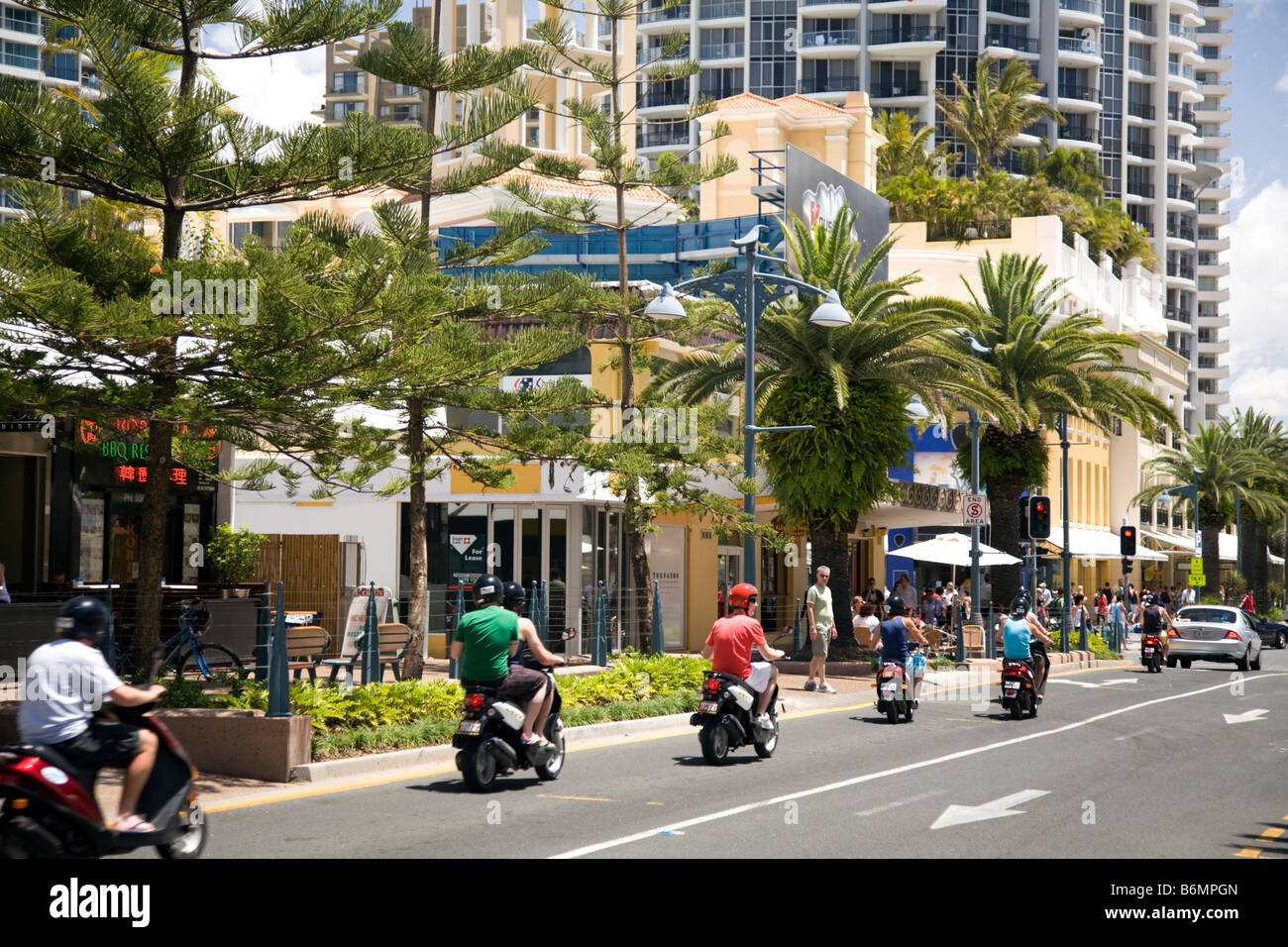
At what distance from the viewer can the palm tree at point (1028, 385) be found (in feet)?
120

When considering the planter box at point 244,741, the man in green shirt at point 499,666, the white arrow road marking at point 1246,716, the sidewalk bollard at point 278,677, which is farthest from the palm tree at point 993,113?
the planter box at point 244,741

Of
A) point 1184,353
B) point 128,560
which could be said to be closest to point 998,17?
point 1184,353

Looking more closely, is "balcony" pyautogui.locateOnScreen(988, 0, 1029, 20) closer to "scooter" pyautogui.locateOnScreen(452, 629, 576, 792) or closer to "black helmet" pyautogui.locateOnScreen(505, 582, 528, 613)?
"black helmet" pyautogui.locateOnScreen(505, 582, 528, 613)

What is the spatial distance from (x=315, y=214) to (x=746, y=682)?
7985mm

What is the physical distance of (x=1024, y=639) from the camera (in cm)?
1933

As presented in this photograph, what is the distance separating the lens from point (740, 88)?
96875 mm

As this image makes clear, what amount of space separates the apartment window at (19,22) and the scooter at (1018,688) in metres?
81.5

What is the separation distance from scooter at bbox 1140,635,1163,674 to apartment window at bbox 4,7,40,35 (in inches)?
3004

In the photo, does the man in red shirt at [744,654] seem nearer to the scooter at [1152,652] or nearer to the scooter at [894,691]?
the scooter at [894,691]

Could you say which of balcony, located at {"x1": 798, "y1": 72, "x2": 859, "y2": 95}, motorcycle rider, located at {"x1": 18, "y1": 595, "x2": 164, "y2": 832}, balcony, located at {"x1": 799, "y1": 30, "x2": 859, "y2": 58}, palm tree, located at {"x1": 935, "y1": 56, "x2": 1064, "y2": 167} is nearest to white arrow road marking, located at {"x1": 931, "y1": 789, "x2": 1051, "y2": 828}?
motorcycle rider, located at {"x1": 18, "y1": 595, "x2": 164, "y2": 832}

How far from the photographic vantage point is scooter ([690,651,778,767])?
13984mm

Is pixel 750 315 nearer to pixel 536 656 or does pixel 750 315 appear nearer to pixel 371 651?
pixel 371 651

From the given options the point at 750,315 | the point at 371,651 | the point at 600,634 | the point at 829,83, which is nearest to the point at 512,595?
the point at 371,651

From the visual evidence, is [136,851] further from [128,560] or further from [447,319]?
[128,560]
